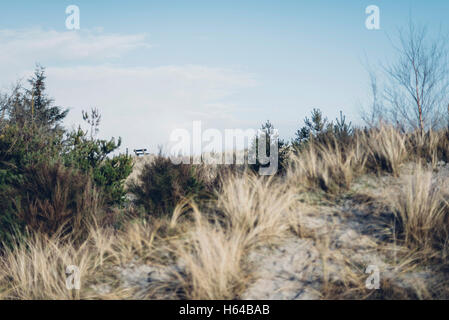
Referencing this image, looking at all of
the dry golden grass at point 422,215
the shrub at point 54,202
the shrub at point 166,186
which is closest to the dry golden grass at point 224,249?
the dry golden grass at point 422,215

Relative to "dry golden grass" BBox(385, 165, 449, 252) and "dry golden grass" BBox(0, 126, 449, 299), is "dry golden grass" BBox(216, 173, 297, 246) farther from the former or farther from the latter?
"dry golden grass" BBox(385, 165, 449, 252)

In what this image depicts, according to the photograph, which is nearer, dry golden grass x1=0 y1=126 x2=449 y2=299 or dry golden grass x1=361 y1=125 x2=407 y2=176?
dry golden grass x1=0 y1=126 x2=449 y2=299

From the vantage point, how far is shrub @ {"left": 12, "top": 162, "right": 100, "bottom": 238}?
17.4ft

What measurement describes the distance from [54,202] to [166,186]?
6.27 feet

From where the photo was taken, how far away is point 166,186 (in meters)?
6.29

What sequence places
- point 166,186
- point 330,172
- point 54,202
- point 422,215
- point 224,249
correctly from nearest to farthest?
point 224,249 → point 422,215 → point 54,202 → point 330,172 → point 166,186

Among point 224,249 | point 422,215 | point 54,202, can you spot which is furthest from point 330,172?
point 54,202

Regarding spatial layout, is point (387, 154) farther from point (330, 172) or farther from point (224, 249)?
point (224, 249)

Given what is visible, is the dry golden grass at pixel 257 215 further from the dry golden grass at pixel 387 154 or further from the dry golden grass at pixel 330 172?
the dry golden grass at pixel 387 154

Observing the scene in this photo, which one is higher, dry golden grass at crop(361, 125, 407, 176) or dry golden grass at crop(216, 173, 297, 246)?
dry golden grass at crop(361, 125, 407, 176)

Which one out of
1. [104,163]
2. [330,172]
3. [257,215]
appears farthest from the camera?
[104,163]

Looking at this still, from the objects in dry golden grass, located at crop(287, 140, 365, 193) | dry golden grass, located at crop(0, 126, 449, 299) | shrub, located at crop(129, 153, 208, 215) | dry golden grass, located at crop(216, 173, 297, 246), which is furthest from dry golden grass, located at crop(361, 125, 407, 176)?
shrub, located at crop(129, 153, 208, 215)

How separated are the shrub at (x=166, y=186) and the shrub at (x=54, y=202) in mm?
934

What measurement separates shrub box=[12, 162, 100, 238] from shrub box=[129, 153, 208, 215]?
93cm
